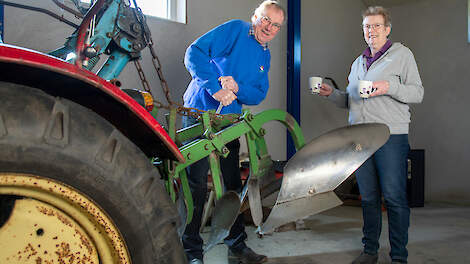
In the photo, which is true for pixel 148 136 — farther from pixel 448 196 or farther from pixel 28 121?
pixel 448 196

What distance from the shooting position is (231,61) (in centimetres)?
203

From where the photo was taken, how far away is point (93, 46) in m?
1.39

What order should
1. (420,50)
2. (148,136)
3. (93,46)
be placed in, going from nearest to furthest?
(148,136), (93,46), (420,50)

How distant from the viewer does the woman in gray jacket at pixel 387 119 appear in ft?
6.65

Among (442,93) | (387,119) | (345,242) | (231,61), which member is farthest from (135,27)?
(442,93)

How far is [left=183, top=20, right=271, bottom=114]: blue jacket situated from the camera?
192 centimetres

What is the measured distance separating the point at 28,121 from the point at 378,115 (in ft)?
5.93

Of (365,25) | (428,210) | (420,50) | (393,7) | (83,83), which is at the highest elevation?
(393,7)

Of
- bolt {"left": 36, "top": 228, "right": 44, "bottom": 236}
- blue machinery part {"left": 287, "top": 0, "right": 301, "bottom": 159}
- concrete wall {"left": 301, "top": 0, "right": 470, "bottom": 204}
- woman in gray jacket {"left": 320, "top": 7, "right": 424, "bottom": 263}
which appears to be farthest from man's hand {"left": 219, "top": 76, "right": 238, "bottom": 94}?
concrete wall {"left": 301, "top": 0, "right": 470, "bottom": 204}

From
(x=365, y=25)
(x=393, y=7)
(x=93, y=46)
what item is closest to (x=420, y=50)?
(x=393, y=7)

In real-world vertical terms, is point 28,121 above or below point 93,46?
below

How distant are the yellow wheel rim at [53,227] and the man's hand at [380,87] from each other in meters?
1.57

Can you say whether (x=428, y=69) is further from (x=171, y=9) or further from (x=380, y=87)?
(x=171, y=9)

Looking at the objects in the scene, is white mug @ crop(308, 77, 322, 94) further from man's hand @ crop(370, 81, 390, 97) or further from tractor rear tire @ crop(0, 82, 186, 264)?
tractor rear tire @ crop(0, 82, 186, 264)
